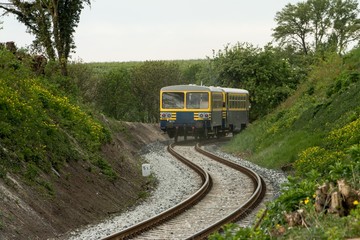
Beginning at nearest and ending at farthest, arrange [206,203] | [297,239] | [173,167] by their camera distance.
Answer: [297,239], [206,203], [173,167]

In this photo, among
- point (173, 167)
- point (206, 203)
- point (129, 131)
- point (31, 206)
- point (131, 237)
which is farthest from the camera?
point (129, 131)

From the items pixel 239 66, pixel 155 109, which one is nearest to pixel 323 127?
pixel 239 66

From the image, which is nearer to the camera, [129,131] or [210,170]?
[210,170]

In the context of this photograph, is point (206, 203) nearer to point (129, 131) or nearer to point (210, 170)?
point (210, 170)

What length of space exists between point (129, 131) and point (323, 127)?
2136cm

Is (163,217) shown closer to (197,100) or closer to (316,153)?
(316,153)

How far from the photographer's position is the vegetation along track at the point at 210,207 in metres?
13.4

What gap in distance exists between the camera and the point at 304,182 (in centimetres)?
1102

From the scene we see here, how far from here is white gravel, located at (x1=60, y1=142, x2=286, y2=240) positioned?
14508 millimetres

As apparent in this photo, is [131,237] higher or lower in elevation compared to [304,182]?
lower

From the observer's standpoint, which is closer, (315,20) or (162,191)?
(162,191)

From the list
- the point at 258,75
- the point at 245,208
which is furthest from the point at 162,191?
the point at 258,75

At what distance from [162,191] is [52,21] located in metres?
14.8

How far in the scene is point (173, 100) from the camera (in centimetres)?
4194
